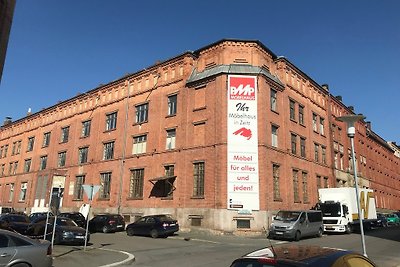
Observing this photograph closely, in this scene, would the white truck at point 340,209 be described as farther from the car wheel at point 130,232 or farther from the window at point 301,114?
the car wheel at point 130,232

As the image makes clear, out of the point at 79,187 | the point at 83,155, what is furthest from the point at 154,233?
the point at 83,155

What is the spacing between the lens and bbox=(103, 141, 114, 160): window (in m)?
37.9

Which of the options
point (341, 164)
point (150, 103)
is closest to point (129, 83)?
point (150, 103)

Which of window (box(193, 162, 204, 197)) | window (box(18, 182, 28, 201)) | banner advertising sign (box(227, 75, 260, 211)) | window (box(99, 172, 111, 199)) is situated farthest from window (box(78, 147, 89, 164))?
banner advertising sign (box(227, 75, 260, 211))

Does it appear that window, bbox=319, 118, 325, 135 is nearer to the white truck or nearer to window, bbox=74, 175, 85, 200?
the white truck

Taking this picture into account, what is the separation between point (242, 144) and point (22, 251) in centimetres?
2082

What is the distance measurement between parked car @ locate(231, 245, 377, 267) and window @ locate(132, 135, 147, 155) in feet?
101

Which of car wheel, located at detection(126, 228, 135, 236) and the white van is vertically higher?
the white van

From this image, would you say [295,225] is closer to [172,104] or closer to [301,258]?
[172,104]

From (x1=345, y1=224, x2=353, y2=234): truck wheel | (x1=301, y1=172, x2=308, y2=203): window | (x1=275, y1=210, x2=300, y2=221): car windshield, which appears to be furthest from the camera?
(x1=301, y1=172, x2=308, y2=203): window

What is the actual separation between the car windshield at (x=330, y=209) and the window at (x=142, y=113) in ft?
59.5

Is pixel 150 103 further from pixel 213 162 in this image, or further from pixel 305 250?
pixel 305 250

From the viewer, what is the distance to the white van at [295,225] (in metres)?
22.8

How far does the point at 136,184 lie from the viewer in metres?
34.3
